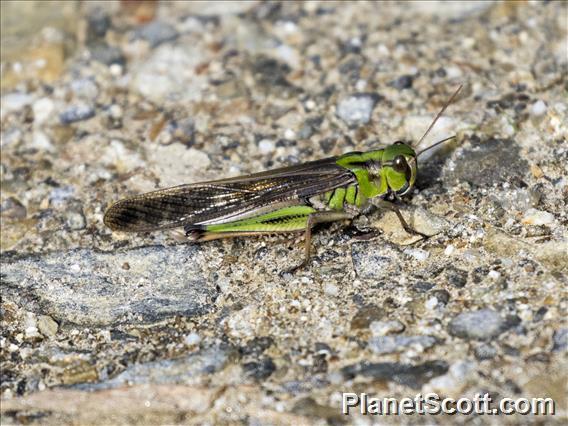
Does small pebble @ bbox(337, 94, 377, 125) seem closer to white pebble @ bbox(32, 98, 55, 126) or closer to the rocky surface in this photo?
the rocky surface

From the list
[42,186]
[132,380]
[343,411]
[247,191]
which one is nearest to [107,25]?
[42,186]

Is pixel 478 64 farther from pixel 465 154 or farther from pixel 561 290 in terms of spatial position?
pixel 561 290

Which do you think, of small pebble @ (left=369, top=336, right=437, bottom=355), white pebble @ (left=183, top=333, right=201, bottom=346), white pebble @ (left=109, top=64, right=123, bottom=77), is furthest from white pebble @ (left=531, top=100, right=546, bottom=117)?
white pebble @ (left=109, top=64, right=123, bottom=77)

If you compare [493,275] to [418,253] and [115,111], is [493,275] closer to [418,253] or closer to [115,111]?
[418,253]

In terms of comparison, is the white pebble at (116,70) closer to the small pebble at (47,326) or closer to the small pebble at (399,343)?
the small pebble at (47,326)

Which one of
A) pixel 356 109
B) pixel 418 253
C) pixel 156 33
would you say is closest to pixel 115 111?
pixel 156 33

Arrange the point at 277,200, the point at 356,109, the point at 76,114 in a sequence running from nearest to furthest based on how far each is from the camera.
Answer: the point at 277,200 < the point at 356,109 < the point at 76,114
